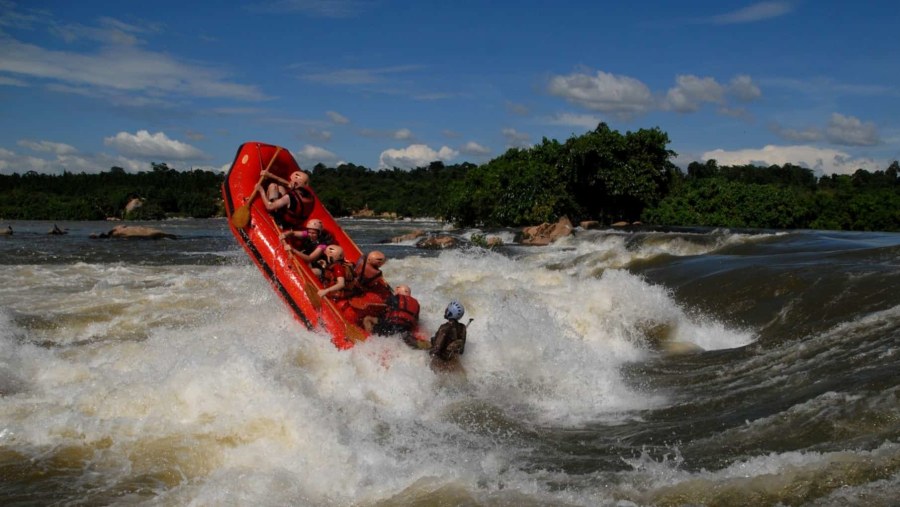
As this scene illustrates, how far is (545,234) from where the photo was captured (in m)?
27.0

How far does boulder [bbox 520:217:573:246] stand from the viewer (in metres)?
26.2

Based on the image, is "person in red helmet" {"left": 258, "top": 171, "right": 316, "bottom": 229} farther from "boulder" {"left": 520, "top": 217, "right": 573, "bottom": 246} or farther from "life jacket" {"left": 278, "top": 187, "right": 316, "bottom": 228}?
"boulder" {"left": 520, "top": 217, "right": 573, "bottom": 246}

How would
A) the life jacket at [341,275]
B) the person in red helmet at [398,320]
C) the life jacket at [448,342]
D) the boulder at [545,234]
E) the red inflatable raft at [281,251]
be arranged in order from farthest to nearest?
the boulder at [545,234] → the life jacket at [341,275] → the red inflatable raft at [281,251] → the person in red helmet at [398,320] → the life jacket at [448,342]

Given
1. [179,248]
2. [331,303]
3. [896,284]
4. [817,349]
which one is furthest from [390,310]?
[179,248]

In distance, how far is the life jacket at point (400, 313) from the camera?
331 inches

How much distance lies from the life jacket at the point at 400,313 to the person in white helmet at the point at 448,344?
1.53ft

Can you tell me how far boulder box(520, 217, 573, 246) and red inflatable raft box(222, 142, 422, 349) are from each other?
1544 cm

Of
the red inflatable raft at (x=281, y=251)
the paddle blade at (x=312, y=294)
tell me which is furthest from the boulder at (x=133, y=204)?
the paddle blade at (x=312, y=294)

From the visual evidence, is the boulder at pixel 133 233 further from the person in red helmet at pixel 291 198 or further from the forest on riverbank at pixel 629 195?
the person in red helmet at pixel 291 198

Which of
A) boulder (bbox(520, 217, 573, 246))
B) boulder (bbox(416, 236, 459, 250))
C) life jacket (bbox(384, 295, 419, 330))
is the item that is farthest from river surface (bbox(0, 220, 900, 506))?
boulder (bbox(520, 217, 573, 246))

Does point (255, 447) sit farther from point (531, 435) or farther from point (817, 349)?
point (817, 349)

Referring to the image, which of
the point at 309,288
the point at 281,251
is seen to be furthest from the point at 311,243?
the point at 309,288

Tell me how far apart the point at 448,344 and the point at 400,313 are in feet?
2.45

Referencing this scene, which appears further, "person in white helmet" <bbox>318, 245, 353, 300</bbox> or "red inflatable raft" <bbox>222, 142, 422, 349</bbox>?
"person in white helmet" <bbox>318, 245, 353, 300</bbox>
